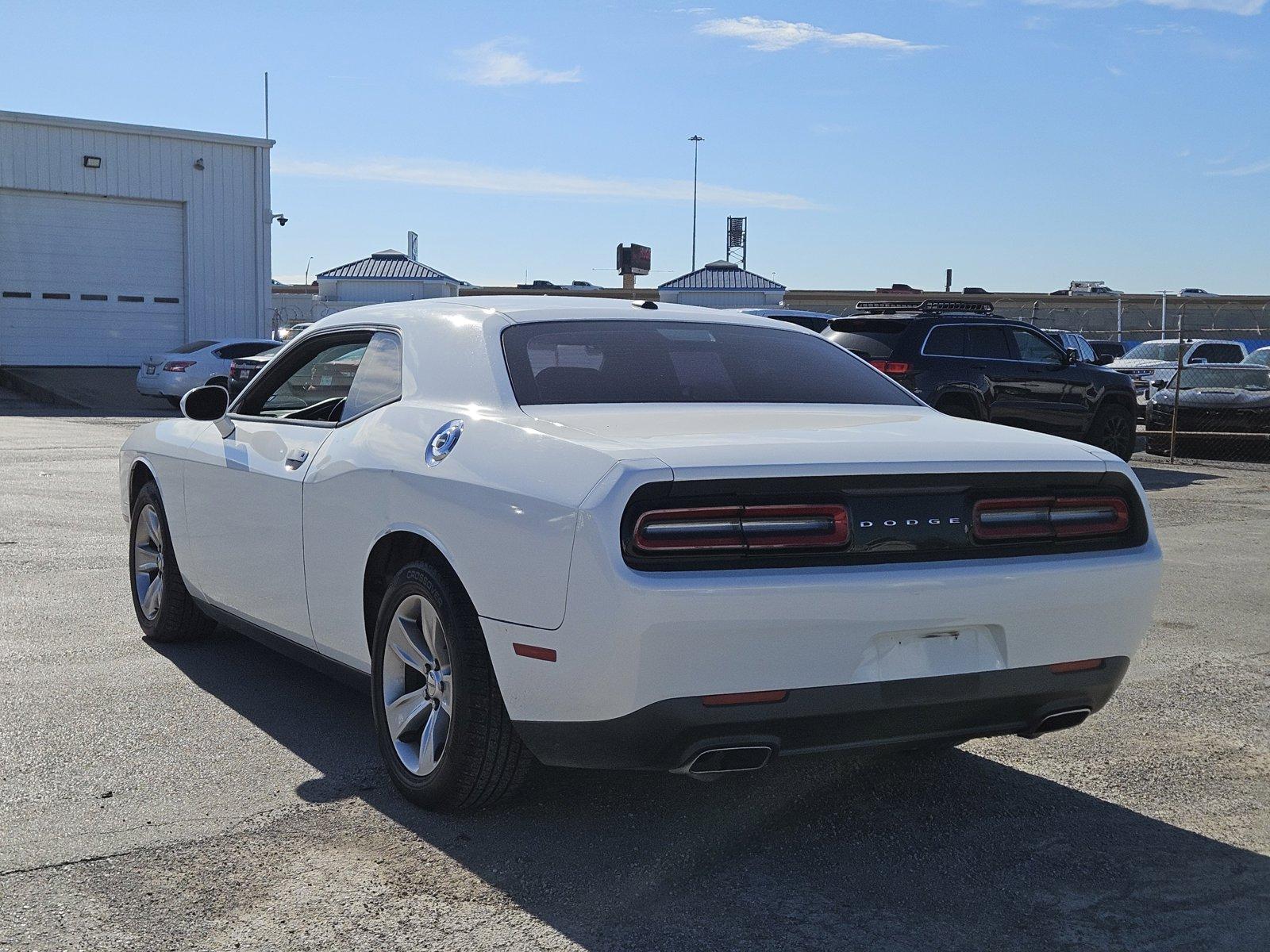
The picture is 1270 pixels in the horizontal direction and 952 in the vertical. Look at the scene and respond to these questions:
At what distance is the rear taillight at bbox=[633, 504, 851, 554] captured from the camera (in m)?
3.42

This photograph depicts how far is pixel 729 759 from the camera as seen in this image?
353 cm

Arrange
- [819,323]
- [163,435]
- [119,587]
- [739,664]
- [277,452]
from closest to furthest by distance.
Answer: [739,664]
[277,452]
[163,435]
[119,587]
[819,323]

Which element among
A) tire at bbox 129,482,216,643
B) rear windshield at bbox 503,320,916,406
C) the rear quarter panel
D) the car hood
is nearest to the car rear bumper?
the rear quarter panel

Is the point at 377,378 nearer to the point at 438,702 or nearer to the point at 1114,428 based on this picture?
the point at 438,702

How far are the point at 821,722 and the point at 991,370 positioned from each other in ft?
39.5

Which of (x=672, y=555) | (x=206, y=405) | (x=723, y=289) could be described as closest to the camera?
(x=672, y=555)

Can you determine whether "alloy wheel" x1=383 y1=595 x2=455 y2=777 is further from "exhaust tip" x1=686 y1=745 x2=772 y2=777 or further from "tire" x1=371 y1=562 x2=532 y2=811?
"exhaust tip" x1=686 y1=745 x2=772 y2=777

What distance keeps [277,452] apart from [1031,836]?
9.36 feet

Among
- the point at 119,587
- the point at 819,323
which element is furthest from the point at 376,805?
the point at 819,323

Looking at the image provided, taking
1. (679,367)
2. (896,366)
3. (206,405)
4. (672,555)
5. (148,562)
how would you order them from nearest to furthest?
(672,555), (679,367), (206,405), (148,562), (896,366)

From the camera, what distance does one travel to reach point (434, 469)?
401 cm

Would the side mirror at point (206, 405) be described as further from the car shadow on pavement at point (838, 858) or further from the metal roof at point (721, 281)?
the metal roof at point (721, 281)

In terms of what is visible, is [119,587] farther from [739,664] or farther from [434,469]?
[739,664]

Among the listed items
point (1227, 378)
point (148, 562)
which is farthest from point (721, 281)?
point (148, 562)
